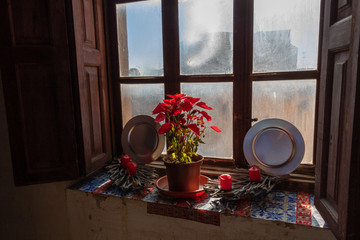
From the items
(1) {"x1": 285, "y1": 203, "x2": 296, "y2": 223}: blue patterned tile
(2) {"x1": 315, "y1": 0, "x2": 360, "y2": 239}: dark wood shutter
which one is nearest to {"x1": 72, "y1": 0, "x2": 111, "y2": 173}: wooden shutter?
(1) {"x1": 285, "y1": 203, "x2": 296, "y2": 223}: blue patterned tile

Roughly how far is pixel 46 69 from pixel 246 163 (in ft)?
3.81

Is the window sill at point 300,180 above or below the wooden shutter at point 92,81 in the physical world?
below

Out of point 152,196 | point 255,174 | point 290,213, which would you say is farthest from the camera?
point 152,196

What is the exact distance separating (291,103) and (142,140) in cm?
86

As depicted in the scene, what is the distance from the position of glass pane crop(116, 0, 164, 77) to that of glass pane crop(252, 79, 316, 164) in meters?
0.60

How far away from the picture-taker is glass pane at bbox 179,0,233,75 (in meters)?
1.44

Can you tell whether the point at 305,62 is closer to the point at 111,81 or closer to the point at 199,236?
the point at 199,236

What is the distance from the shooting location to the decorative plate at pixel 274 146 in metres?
1.30

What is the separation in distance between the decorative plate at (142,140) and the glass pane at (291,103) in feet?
1.95

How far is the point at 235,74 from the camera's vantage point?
56.8 inches

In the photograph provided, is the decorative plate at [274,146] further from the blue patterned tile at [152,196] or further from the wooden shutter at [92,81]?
the wooden shutter at [92,81]

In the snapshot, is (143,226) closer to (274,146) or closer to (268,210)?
(268,210)

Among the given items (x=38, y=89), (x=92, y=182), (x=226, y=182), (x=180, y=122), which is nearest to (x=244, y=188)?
(x=226, y=182)

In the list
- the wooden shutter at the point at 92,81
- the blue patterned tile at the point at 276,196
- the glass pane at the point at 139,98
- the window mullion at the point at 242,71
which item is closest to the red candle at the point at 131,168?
the wooden shutter at the point at 92,81
